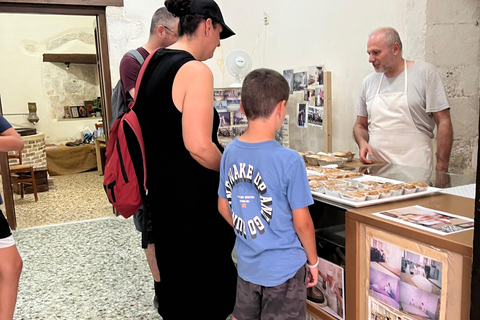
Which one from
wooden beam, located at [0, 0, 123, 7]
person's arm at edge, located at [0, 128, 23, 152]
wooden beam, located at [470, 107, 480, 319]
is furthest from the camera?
wooden beam, located at [0, 0, 123, 7]

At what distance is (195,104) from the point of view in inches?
58.7

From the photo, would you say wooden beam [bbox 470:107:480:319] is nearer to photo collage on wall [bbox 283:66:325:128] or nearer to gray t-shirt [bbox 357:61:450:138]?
gray t-shirt [bbox 357:61:450:138]

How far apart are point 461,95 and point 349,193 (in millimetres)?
2150

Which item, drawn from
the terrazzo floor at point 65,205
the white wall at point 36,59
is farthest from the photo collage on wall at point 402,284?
the white wall at point 36,59

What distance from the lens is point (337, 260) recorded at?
172cm

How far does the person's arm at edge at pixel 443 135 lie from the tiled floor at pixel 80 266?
2128 millimetres

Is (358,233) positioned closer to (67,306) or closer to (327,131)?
(67,306)

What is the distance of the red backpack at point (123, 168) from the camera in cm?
165

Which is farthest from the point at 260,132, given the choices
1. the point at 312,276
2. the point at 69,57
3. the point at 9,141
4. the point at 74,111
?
the point at 74,111

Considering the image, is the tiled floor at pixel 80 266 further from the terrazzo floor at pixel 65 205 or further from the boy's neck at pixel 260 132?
the boy's neck at pixel 260 132

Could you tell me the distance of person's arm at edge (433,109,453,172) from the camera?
2.64 m

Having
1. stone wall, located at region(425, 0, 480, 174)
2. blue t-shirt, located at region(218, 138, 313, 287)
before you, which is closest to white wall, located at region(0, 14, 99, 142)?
stone wall, located at region(425, 0, 480, 174)

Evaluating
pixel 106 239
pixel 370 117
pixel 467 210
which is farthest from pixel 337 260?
pixel 106 239

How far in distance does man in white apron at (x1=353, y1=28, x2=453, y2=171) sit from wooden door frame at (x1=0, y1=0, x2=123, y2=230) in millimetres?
3112
